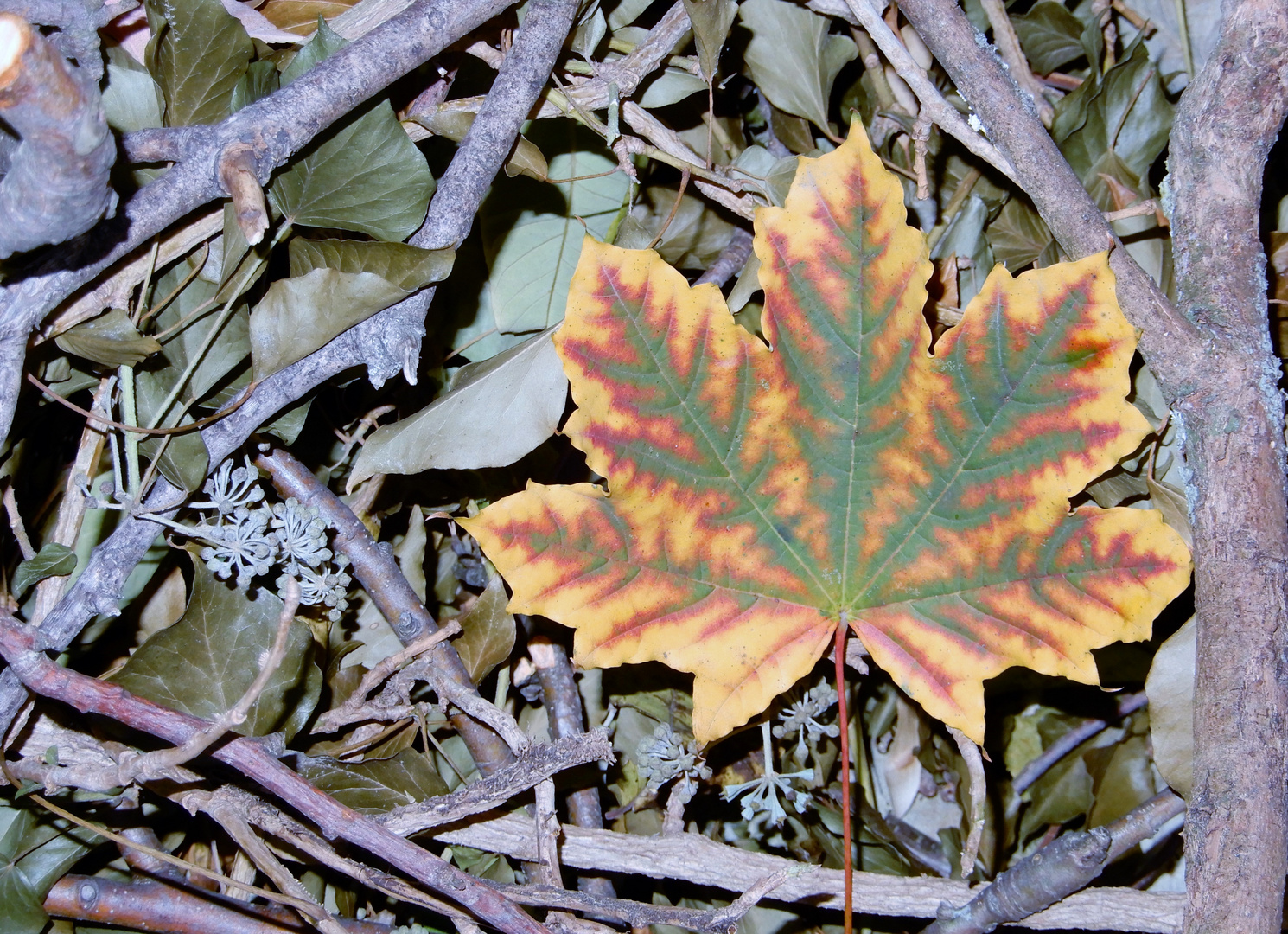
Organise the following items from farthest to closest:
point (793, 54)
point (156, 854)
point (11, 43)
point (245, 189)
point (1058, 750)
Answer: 1. point (1058, 750)
2. point (793, 54)
3. point (156, 854)
4. point (245, 189)
5. point (11, 43)

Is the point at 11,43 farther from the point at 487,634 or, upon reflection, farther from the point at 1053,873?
the point at 1053,873

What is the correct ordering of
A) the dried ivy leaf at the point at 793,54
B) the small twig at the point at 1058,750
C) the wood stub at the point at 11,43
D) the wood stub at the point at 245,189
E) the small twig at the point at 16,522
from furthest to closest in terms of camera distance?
the small twig at the point at 1058,750 → the dried ivy leaf at the point at 793,54 → the small twig at the point at 16,522 → the wood stub at the point at 245,189 → the wood stub at the point at 11,43

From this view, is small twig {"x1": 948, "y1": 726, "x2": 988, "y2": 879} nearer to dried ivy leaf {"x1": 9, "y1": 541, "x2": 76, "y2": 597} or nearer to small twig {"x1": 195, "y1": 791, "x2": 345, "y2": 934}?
small twig {"x1": 195, "y1": 791, "x2": 345, "y2": 934}

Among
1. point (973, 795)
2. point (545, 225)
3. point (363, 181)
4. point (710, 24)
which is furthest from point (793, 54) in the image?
point (973, 795)

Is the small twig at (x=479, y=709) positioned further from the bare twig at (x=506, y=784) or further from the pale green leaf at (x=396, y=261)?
the pale green leaf at (x=396, y=261)

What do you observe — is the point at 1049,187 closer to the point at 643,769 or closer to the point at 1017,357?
the point at 1017,357

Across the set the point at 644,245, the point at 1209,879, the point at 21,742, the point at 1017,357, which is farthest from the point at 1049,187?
the point at 21,742

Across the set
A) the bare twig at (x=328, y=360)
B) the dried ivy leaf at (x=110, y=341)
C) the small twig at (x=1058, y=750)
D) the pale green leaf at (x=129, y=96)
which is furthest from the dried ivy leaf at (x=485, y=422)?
the small twig at (x=1058, y=750)
